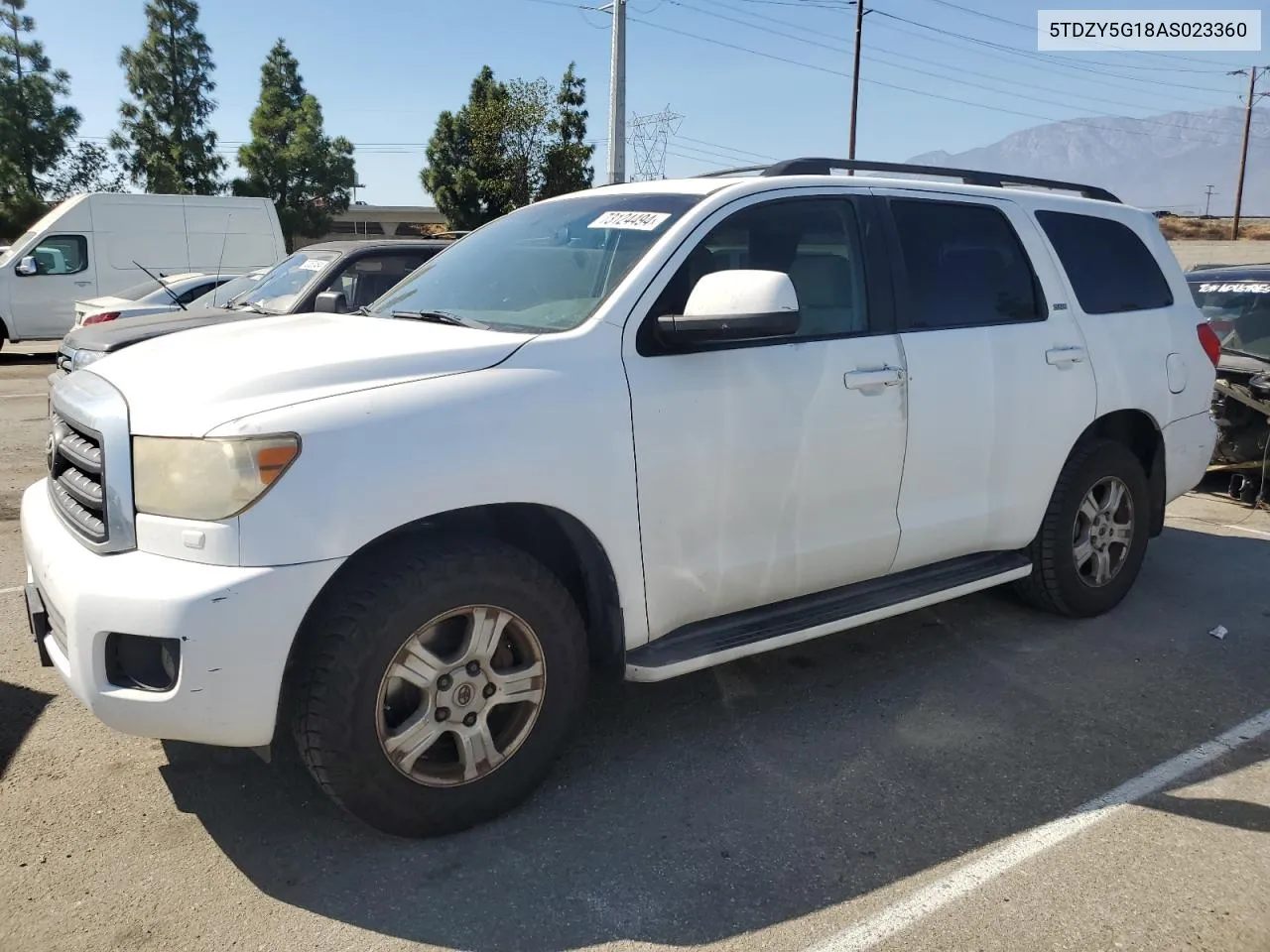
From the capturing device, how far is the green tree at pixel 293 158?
1724 inches

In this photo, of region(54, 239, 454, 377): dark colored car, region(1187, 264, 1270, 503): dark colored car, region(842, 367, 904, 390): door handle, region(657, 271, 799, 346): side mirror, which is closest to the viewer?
region(657, 271, 799, 346): side mirror

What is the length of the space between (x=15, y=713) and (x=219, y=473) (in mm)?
1943

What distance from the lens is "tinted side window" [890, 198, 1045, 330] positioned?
13.3 feet

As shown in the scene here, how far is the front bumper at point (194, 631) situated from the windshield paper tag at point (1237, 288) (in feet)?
24.5

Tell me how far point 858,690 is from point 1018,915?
4.79ft

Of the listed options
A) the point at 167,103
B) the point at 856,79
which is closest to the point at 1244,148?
the point at 856,79

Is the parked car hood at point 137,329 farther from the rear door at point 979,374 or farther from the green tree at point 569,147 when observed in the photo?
the green tree at point 569,147

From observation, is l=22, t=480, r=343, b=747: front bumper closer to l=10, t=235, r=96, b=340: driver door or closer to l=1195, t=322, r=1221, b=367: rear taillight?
l=1195, t=322, r=1221, b=367: rear taillight

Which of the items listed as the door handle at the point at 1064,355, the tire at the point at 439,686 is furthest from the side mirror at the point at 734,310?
the door handle at the point at 1064,355

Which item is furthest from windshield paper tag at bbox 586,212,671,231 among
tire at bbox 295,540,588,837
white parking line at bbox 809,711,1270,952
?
white parking line at bbox 809,711,1270,952

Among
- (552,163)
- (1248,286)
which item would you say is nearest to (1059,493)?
(1248,286)

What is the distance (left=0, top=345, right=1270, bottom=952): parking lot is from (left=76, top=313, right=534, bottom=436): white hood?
125 cm

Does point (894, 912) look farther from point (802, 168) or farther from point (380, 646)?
point (802, 168)

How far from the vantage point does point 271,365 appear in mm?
2926
